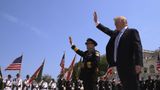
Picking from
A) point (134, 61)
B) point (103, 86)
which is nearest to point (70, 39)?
point (134, 61)

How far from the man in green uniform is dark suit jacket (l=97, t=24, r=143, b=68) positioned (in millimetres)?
2968

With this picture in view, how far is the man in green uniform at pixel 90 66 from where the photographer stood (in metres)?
9.51

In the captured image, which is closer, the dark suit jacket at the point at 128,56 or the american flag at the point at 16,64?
the dark suit jacket at the point at 128,56

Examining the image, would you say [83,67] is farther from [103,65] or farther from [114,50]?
[103,65]

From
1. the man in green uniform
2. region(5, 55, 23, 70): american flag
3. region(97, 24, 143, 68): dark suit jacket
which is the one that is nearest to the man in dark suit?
region(97, 24, 143, 68): dark suit jacket

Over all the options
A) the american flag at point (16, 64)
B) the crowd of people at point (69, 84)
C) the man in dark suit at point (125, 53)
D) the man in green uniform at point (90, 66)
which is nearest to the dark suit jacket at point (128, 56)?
the man in dark suit at point (125, 53)

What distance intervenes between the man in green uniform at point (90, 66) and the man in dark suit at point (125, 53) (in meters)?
2.79

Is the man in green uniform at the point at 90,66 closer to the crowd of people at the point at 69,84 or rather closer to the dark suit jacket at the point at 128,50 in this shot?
the dark suit jacket at the point at 128,50

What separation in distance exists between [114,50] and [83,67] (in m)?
3.27

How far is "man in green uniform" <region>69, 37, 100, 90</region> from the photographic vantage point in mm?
9508

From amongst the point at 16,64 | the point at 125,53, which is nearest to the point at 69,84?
the point at 16,64

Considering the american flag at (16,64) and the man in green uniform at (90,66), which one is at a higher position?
the american flag at (16,64)

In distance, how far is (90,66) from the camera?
9555 millimetres

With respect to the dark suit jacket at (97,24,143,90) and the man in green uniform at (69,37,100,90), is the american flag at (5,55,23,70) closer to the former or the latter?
the man in green uniform at (69,37,100,90)
